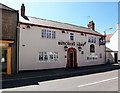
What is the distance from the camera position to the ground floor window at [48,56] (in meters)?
11.7

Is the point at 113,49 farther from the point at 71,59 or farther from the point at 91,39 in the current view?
the point at 71,59

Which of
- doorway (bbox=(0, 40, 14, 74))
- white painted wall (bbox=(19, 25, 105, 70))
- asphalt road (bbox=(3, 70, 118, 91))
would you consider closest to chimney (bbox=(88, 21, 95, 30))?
white painted wall (bbox=(19, 25, 105, 70))

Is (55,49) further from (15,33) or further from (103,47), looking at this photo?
(103,47)

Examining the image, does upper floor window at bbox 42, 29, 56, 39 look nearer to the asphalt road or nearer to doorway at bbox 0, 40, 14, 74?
doorway at bbox 0, 40, 14, 74

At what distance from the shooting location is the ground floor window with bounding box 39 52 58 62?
38.5 ft

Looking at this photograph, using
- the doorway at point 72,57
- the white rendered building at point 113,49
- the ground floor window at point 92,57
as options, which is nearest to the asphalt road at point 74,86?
the doorway at point 72,57

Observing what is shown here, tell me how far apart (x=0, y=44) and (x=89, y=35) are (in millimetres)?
13646

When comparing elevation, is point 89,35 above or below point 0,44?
above

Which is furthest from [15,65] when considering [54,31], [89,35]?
[89,35]

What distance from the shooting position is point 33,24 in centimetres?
1118

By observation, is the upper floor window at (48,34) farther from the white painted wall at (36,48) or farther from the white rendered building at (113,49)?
the white rendered building at (113,49)

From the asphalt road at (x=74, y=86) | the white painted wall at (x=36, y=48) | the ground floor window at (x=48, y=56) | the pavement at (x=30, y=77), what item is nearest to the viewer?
the asphalt road at (x=74, y=86)

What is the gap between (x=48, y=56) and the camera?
12133 millimetres

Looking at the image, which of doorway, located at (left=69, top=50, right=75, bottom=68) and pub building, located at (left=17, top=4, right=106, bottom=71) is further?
doorway, located at (left=69, top=50, right=75, bottom=68)
